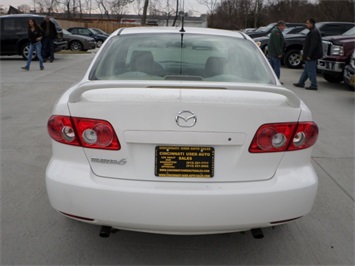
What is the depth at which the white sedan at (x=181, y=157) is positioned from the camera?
2.26 metres

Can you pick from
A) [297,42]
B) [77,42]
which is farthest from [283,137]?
[77,42]

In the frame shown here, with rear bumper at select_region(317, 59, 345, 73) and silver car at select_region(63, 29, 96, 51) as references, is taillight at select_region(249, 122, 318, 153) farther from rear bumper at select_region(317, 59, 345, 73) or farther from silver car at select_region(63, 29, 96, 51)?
silver car at select_region(63, 29, 96, 51)

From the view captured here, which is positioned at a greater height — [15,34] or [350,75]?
[15,34]

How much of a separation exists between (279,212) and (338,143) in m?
3.66

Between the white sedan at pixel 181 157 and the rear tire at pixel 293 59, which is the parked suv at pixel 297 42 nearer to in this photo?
the rear tire at pixel 293 59

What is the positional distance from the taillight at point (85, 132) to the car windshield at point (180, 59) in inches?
27.8

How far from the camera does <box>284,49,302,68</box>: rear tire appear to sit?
48.2 ft

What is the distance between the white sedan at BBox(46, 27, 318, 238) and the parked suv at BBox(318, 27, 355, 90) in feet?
27.7

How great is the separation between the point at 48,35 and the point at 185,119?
45.7ft

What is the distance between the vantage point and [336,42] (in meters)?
10.2

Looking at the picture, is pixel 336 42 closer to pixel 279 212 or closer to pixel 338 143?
pixel 338 143

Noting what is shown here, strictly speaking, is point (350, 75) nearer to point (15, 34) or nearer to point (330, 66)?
point (330, 66)

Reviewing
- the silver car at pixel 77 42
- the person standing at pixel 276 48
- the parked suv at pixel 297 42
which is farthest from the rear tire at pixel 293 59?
the silver car at pixel 77 42

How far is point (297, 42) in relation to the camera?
46.1ft
